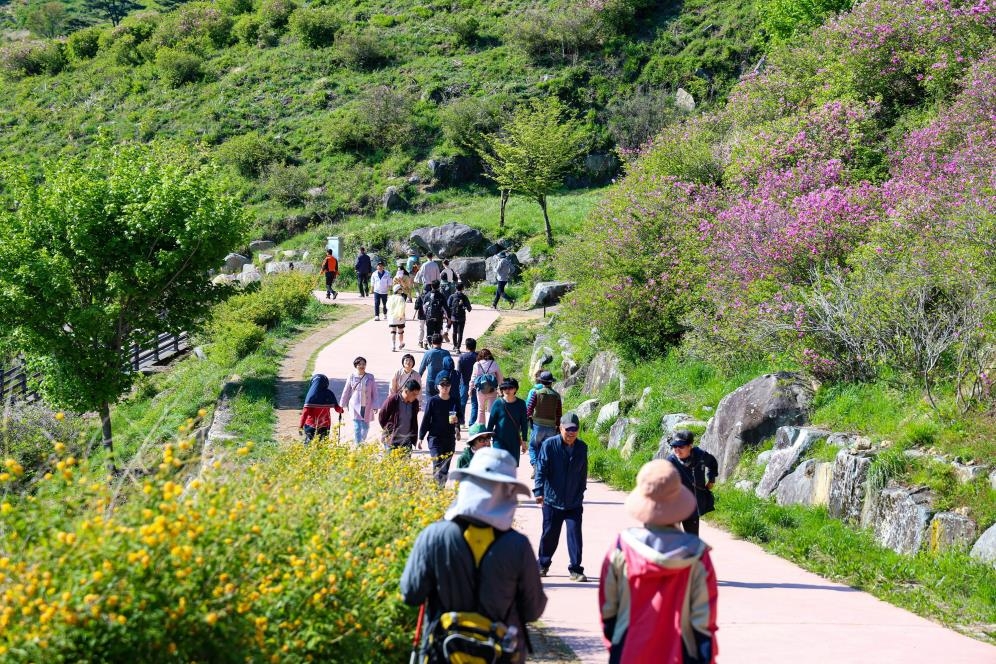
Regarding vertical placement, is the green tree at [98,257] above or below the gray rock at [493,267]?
above

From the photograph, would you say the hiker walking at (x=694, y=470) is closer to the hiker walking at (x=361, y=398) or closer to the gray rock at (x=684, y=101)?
the hiker walking at (x=361, y=398)

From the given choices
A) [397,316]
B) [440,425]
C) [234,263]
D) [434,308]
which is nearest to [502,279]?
[397,316]

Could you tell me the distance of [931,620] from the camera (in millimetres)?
8492

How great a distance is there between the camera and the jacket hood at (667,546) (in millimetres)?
4531

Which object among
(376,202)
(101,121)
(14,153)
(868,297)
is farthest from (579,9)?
(868,297)

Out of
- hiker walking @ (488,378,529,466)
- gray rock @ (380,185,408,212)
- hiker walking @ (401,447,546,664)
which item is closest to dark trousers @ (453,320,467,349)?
hiker walking @ (488,378,529,466)

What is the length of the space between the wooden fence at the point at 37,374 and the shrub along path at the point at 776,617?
13080mm

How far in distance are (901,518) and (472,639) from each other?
267 inches

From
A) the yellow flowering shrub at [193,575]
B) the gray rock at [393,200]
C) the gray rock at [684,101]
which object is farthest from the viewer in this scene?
the gray rock at [684,101]

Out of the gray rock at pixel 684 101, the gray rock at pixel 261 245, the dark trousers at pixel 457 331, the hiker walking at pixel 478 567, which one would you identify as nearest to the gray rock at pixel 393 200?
the gray rock at pixel 261 245

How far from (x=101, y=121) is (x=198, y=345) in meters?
32.6

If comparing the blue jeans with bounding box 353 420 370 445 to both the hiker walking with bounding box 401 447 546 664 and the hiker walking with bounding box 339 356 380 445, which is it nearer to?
the hiker walking with bounding box 339 356 380 445

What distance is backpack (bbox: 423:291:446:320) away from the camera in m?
20.8

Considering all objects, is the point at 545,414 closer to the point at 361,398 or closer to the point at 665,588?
A: the point at 361,398
